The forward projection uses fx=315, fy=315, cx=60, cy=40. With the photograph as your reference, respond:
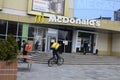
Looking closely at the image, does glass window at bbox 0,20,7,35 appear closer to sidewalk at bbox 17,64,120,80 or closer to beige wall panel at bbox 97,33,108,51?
sidewalk at bbox 17,64,120,80

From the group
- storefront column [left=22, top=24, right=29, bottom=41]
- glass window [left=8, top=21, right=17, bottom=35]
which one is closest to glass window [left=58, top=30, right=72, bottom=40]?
storefront column [left=22, top=24, right=29, bottom=41]

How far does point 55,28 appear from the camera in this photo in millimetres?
36844

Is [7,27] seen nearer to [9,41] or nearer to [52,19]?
[52,19]

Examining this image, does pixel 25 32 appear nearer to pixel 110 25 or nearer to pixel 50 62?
pixel 110 25

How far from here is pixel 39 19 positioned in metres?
33.7

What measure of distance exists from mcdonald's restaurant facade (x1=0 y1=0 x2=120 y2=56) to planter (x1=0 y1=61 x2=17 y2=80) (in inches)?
829

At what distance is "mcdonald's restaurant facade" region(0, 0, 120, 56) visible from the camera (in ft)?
109

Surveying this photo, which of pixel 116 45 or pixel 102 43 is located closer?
pixel 102 43

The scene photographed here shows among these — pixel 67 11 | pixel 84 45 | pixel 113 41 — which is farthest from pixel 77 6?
pixel 113 41

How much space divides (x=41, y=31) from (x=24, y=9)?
325cm

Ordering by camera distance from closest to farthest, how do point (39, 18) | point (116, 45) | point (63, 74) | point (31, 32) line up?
point (63, 74)
point (39, 18)
point (31, 32)
point (116, 45)

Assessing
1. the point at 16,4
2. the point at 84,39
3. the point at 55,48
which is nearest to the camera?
the point at 55,48

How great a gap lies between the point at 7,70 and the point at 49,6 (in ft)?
80.2

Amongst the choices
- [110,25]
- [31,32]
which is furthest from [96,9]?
[31,32]
